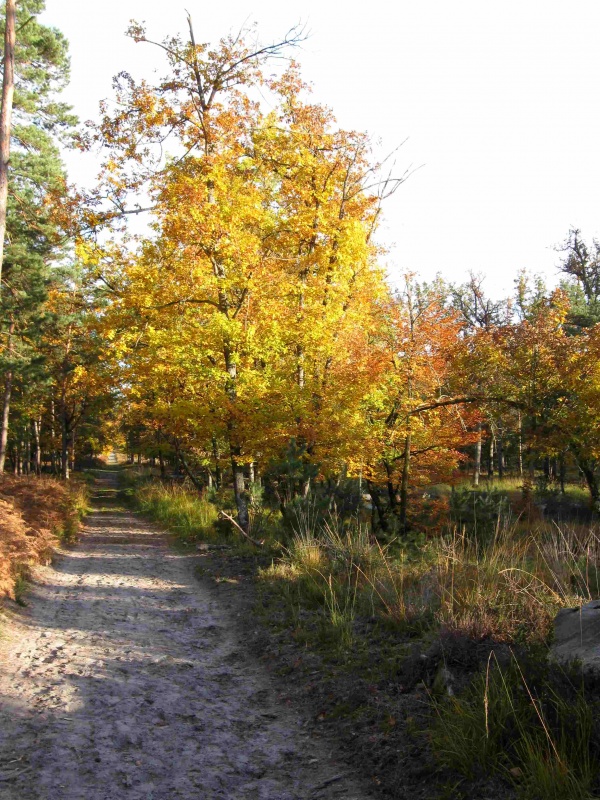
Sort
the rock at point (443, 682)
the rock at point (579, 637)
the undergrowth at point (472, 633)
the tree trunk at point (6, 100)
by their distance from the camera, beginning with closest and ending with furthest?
the undergrowth at point (472, 633), the rock at point (579, 637), the rock at point (443, 682), the tree trunk at point (6, 100)

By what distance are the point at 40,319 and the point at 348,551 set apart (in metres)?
18.6

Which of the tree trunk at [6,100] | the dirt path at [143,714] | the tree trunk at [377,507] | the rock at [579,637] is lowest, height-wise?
the dirt path at [143,714]

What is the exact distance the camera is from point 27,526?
11.6 metres

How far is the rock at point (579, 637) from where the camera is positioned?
3533 mm

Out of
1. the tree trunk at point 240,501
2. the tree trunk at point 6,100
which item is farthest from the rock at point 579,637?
the tree trunk at point 6,100

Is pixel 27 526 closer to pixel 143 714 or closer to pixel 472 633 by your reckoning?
pixel 143 714

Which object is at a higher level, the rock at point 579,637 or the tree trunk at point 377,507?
the rock at point 579,637

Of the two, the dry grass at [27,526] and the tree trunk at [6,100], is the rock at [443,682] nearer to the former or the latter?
the dry grass at [27,526]

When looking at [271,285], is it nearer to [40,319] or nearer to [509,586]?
[509,586]

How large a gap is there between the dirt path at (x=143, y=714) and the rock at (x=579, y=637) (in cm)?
151

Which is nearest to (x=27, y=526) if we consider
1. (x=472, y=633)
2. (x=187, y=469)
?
(x=472, y=633)

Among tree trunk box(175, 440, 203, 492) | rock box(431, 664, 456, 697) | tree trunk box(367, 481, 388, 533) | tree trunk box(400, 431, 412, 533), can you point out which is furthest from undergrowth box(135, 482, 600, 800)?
tree trunk box(175, 440, 203, 492)

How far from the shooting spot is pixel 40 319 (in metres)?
22.4

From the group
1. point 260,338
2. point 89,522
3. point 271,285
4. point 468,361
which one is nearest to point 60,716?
point 260,338
